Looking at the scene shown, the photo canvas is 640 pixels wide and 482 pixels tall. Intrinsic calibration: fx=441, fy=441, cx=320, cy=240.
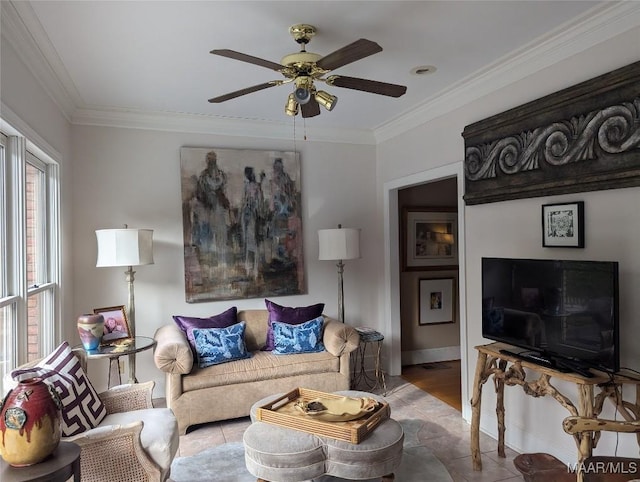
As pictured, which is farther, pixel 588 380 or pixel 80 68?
pixel 80 68

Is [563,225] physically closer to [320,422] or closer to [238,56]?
[320,422]

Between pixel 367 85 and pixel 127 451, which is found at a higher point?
pixel 367 85

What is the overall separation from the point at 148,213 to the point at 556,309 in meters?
3.56

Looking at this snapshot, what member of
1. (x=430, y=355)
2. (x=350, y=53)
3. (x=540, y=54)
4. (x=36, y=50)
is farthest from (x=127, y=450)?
(x=430, y=355)

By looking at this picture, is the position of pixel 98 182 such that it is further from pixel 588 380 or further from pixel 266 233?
pixel 588 380

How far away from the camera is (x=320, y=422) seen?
249cm

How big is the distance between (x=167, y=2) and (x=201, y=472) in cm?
282

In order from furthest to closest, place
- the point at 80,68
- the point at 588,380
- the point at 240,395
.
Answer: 1. the point at 240,395
2. the point at 80,68
3. the point at 588,380

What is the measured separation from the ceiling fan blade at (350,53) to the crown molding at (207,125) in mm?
1606

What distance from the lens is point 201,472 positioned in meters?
2.90

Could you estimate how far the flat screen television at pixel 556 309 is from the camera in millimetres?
2266

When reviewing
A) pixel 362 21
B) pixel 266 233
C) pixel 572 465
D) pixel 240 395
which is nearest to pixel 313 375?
pixel 240 395

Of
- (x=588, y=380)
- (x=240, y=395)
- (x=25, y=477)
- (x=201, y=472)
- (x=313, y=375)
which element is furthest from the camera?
(x=313, y=375)

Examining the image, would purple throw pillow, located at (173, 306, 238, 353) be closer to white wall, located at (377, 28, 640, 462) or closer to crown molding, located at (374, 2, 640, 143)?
white wall, located at (377, 28, 640, 462)
